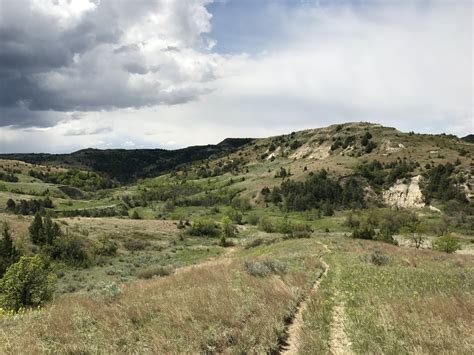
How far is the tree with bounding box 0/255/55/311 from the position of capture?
18.0 m

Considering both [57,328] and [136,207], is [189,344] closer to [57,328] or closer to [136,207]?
[57,328]

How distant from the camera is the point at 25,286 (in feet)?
60.0

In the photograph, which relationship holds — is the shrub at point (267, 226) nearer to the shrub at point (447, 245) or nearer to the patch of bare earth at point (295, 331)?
the shrub at point (447, 245)

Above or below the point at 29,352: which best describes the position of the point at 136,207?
below

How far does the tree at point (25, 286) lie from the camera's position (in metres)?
18.0

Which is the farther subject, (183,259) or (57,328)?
(183,259)

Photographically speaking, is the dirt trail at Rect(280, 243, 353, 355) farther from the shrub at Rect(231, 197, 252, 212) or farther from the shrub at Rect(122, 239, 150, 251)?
the shrub at Rect(231, 197, 252, 212)

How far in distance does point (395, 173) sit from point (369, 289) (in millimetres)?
130177

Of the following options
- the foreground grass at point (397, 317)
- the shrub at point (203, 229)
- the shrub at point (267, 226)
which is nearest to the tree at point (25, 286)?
the foreground grass at point (397, 317)

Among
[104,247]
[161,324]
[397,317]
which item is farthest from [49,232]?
[397,317]

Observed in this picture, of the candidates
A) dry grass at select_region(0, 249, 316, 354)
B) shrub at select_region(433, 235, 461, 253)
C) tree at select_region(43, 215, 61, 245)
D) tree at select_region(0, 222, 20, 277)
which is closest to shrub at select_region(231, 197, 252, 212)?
tree at select_region(43, 215, 61, 245)

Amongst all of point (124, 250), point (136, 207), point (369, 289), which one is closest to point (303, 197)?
point (136, 207)

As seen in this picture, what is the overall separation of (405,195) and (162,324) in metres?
129

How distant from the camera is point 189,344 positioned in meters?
8.08
